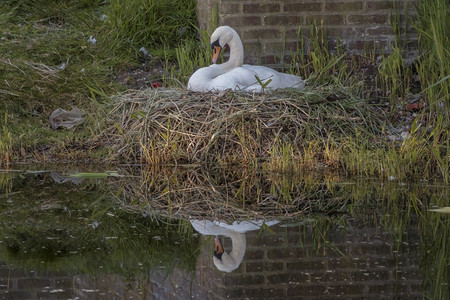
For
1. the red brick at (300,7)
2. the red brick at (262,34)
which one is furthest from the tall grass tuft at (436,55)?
the red brick at (262,34)

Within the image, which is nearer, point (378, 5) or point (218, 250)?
point (218, 250)

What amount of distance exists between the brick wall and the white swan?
896 mm

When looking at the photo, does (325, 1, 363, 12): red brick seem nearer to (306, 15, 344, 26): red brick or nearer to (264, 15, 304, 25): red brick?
(306, 15, 344, 26): red brick

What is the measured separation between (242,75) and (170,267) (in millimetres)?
4027

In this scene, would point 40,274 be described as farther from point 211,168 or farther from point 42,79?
point 42,79

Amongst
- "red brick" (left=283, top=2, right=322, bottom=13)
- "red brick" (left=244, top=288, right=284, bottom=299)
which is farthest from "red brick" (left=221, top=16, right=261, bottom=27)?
"red brick" (left=244, top=288, right=284, bottom=299)

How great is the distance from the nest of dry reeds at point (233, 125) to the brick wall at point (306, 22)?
1607mm

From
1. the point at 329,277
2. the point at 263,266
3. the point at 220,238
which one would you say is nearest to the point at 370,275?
the point at 329,277

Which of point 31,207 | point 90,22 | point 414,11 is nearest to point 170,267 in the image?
point 31,207

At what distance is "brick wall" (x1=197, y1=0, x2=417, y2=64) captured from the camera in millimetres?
9539

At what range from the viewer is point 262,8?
9.55 meters

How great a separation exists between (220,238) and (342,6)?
5.26 metres

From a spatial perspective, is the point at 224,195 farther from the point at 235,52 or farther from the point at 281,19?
the point at 281,19

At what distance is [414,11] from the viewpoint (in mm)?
9656
